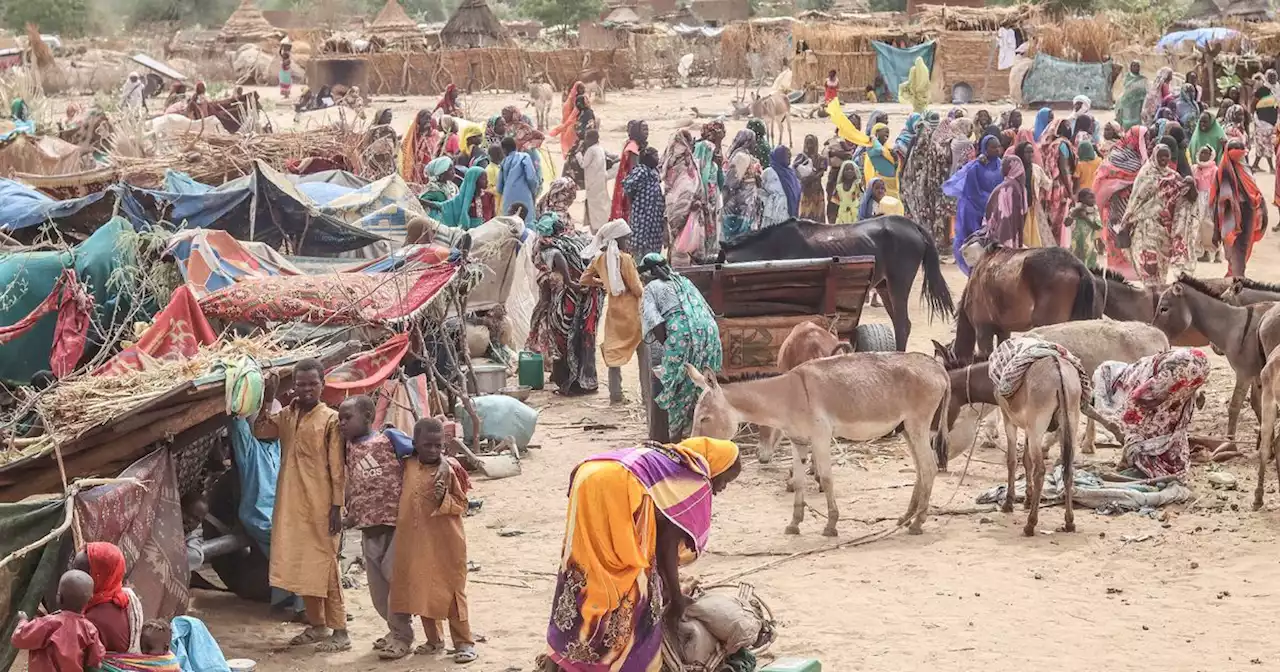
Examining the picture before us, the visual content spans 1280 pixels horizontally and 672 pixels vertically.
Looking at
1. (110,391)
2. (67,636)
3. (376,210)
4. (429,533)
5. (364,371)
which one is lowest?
(429,533)

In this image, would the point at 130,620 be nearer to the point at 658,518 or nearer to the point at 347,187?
the point at 658,518

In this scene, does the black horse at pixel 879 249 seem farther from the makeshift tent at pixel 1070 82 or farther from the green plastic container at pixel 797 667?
the makeshift tent at pixel 1070 82

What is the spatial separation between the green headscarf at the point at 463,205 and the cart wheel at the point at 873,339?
176 inches

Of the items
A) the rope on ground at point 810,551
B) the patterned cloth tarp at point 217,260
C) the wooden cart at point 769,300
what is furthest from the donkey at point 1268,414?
the patterned cloth tarp at point 217,260

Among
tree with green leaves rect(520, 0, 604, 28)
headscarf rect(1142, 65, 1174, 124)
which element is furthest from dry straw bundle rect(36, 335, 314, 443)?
tree with green leaves rect(520, 0, 604, 28)

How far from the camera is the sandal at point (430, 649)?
7.69 meters

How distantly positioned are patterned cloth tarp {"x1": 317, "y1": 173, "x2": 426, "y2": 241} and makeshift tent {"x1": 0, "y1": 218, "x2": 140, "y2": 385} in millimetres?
2488

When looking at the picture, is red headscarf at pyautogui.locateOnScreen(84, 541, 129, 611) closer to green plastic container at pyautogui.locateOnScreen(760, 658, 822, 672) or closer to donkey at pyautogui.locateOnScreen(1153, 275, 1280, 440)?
green plastic container at pyautogui.locateOnScreen(760, 658, 822, 672)

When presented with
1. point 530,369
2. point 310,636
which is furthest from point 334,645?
point 530,369

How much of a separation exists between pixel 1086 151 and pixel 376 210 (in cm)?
894

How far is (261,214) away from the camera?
12484 millimetres

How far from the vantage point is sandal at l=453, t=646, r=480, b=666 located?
7.59 m

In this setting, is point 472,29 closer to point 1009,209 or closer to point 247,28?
point 247,28

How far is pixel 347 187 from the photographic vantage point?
46.8 ft
